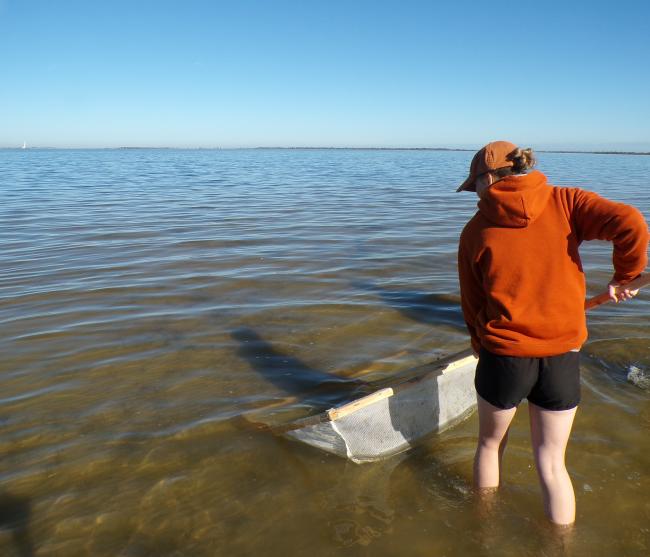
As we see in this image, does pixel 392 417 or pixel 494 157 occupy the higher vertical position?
pixel 494 157

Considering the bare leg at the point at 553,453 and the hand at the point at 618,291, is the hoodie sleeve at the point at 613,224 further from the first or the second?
the bare leg at the point at 553,453

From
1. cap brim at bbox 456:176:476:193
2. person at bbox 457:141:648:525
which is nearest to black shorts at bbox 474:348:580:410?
person at bbox 457:141:648:525

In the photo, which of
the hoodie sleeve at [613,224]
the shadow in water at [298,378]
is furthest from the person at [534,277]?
the shadow in water at [298,378]

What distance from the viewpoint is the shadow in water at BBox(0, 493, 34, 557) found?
3.04m

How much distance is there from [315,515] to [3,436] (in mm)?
2709

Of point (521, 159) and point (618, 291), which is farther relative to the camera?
point (618, 291)

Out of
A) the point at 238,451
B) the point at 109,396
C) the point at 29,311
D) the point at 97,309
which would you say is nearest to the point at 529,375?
the point at 238,451

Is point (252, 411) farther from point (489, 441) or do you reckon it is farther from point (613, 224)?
point (613, 224)

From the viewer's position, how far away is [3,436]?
411cm

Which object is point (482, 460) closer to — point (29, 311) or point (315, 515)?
point (315, 515)

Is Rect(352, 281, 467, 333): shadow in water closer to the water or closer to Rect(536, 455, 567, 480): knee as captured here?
the water

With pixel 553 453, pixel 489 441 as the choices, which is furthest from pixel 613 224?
pixel 489 441

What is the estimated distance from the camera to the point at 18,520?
128 inches

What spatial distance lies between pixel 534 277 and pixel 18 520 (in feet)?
11.4
